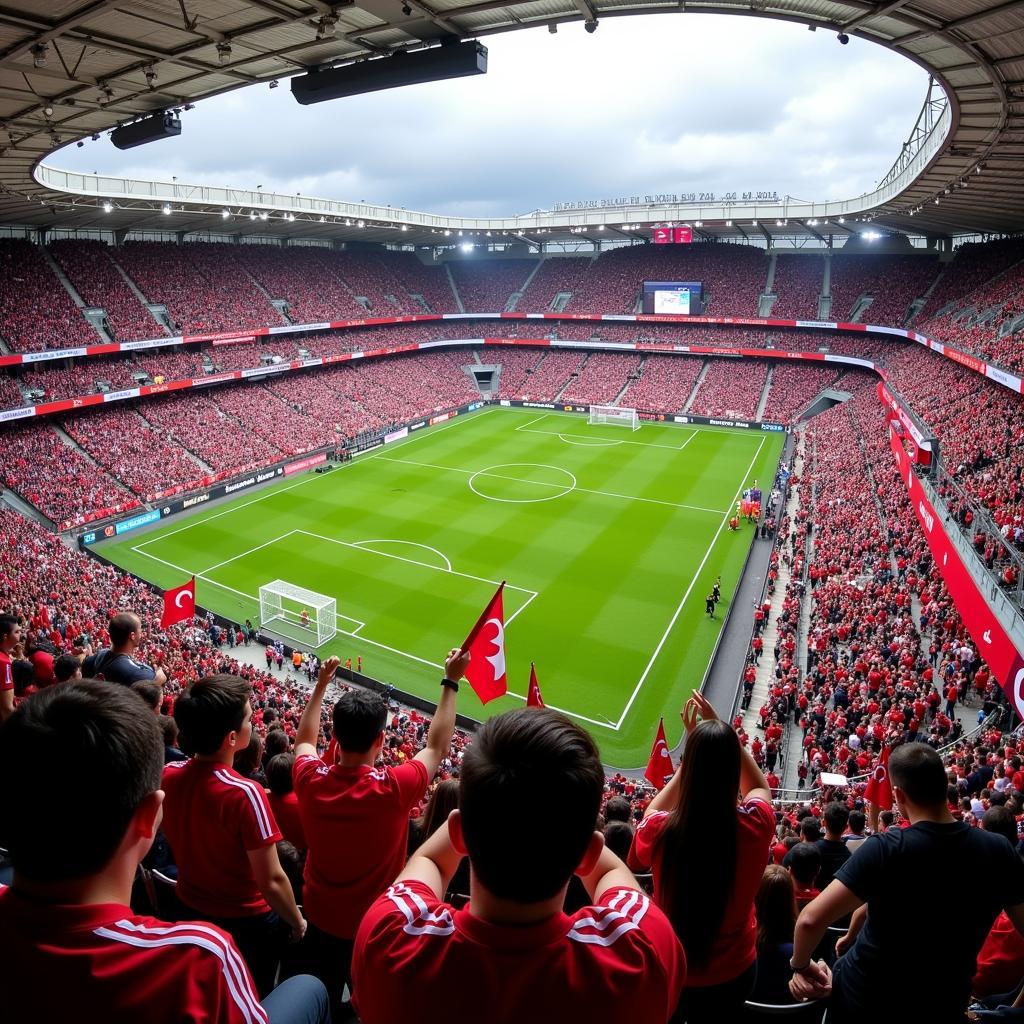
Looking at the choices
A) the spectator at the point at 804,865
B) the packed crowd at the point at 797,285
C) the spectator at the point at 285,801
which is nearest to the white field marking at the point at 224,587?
the spectator at the point at 285,801

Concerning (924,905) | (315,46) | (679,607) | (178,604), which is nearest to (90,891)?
(924,905)

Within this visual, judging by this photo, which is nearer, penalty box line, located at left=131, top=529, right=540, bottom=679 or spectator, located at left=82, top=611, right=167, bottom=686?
spectator, located at left=82, top=611, right=167, bottom=686

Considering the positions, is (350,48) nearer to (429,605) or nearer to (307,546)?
A: (429,605)

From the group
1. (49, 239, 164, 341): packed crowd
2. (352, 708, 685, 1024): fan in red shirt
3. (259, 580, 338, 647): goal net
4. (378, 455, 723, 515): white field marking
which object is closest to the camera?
(352, 708, 685, 1024): fan in red shirt

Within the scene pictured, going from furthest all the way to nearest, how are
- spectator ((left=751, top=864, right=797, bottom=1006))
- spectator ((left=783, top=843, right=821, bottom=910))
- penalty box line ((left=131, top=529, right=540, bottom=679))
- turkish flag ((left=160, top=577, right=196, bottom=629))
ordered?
penalty box line ((left=131, top=529, right=540, bottom=679)) → turkish flag ((left=160, top=577, right=196, bottom=629)) → spectator ((left=783, top=843, right=821, bottom=910)) → spectator ((left=751, top=864, right=797, bottom=1006))

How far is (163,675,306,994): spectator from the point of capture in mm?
3797

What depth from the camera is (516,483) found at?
42.2 meters

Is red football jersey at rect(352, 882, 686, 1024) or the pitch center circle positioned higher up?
the pitch center circle

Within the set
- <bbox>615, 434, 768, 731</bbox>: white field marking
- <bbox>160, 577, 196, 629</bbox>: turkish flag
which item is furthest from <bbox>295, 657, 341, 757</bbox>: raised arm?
<bbox>615, 434, 768, 731</bbox>: white field marking

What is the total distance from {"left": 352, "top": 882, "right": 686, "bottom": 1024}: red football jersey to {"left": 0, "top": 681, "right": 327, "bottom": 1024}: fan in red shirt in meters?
0.40

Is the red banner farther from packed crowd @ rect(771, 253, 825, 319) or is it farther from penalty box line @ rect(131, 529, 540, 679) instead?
packed crowd @ rect(771, 253, 825, 319)

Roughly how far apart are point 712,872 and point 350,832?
72.3 inches

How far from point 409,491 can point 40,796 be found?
38911mm

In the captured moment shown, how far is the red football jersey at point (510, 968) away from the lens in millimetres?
1872
